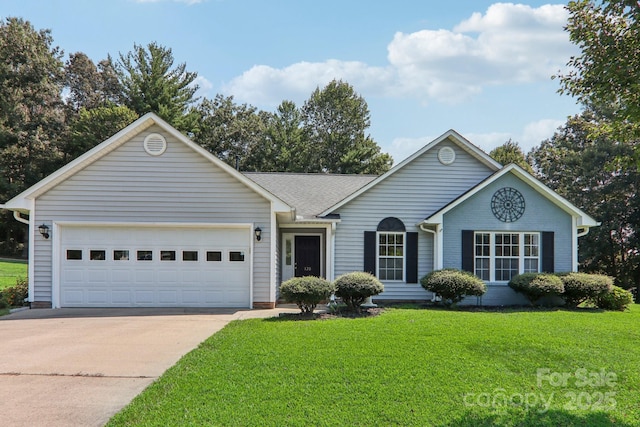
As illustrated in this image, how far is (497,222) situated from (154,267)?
10253 millimetres

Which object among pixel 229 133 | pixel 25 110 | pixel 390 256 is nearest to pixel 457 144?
pixel 390 256

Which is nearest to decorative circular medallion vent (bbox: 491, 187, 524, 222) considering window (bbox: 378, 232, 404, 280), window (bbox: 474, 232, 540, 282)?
window (bbox: 474, 232, 540, 282)

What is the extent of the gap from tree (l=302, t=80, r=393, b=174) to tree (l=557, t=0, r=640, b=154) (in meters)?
30.3

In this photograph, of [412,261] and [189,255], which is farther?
[412,261]

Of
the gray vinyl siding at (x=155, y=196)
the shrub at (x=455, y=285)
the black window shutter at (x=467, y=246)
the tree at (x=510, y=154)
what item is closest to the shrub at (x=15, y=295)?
the gray vinyl siding at (x=155, y=196)

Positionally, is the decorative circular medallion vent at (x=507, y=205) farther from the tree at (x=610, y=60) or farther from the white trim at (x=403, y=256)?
the tree at (x=610, y=60)

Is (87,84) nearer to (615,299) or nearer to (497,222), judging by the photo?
(497,222)

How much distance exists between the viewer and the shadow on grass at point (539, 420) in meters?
4.36

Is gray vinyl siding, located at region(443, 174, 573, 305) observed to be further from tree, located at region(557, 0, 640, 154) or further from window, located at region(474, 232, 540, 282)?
tree, located at region(557, 0, 640, 154)

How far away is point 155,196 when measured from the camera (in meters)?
11.8

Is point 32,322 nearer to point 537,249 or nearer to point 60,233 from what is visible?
point 60,233

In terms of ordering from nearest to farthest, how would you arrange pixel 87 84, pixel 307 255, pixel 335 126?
pixel 307 255 < pixel 87 84 < pixel 335 126

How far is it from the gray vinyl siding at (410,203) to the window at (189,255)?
4.25 meters

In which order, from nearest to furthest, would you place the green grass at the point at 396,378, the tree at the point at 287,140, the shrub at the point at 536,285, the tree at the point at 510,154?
the green grass at the point at 396,378 < the shrub at the point at 536,285 < the tree at the point at 510,154 < the tree at the point at 287,140
